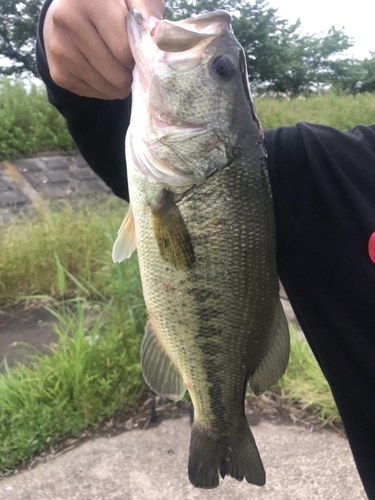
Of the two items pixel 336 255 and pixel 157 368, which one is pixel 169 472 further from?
pixel 336 255

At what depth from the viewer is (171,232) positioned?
1.12 m

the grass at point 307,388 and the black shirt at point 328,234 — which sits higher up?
the black shirt at point 328,234

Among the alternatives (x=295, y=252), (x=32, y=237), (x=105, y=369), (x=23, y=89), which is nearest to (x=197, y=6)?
(x=23, y=89)

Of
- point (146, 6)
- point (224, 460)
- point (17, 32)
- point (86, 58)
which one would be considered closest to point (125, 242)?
point (86, 58)

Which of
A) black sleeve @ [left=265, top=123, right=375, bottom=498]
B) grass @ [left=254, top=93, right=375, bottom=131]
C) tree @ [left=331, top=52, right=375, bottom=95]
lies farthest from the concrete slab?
tree @ [left=331, top=52, right=375, bottom=95]

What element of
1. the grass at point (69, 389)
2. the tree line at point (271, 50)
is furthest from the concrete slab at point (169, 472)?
the tree line at point (271, 50)

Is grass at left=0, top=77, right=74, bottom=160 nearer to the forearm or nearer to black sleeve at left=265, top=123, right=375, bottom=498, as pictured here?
the forearm

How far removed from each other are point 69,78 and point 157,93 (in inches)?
8.5

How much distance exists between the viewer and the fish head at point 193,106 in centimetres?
111

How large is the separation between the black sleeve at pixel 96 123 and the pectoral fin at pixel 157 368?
0.55 metres

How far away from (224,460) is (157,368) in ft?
1.10

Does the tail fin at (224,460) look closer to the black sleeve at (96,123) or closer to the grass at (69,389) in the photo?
the black sleeve at (96,123)

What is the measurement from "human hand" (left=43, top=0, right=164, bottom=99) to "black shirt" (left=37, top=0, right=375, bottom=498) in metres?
0.19

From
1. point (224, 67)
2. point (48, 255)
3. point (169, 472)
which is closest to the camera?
point (224, 67)
